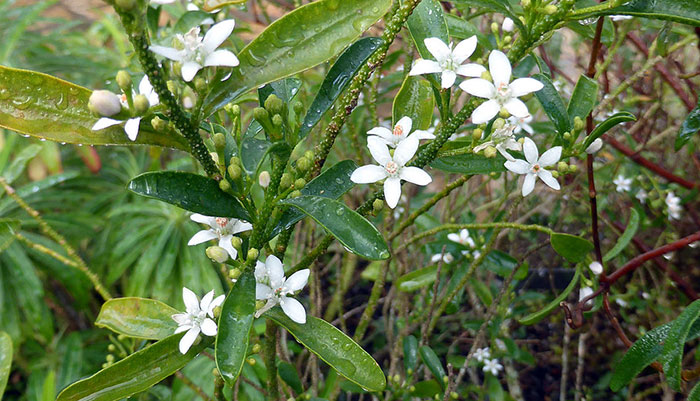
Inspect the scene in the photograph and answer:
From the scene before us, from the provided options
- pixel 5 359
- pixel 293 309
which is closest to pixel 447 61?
pixel 293 309

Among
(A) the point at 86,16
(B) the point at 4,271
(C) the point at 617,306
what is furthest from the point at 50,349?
(A) the point at 86,16

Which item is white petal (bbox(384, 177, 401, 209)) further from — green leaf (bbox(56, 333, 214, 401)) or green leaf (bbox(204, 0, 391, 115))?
green leaf (bbox(56, 333, 214, 401))

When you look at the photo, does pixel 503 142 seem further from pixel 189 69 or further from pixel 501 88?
pixel 189 69

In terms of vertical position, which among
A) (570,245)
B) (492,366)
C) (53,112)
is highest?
(570,245)

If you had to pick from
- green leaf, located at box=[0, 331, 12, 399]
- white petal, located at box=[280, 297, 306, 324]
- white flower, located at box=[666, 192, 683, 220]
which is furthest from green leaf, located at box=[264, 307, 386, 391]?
white flower, located at box=[666, 192, 683, 220]

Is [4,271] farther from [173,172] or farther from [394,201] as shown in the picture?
[394,201]

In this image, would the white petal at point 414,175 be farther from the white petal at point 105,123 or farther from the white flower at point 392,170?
the white petal at point 105,123
